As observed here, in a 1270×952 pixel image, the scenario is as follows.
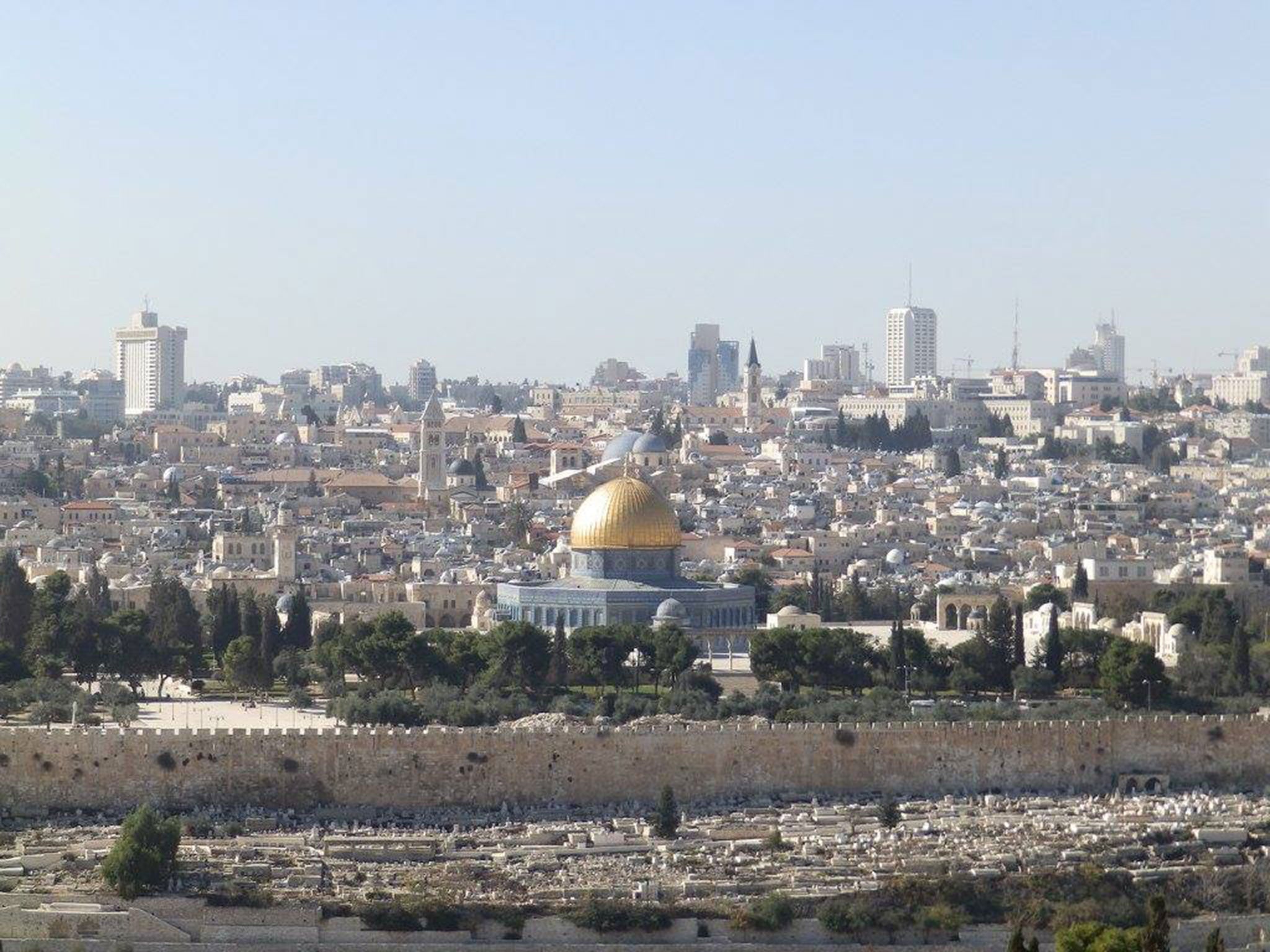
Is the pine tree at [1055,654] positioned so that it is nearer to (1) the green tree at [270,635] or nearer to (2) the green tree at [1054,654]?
(2) the green tree at [1054,654]

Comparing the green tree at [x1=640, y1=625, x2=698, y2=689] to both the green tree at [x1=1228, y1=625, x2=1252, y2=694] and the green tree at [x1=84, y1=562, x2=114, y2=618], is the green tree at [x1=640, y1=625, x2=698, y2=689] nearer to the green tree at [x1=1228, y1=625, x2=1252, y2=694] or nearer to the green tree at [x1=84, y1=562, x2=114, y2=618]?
the green tree at [x1=1228, y1=625, x2=1252, y2=694]

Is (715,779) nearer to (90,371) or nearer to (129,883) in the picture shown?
(129,883)

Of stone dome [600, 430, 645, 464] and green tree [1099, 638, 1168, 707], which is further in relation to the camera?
stone dome [600, 430, 645, 464]

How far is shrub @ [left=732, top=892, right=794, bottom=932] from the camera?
105 feet

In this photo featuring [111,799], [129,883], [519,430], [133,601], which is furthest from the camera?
[519,430]

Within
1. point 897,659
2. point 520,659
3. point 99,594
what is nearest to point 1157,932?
point 897,659

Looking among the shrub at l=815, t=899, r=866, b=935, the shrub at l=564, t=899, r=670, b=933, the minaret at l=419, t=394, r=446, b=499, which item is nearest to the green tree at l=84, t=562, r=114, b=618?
the shrub at l=564, t=899, r=670, b=933

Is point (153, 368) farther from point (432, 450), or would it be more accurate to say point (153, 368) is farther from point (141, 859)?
point (141, 859)

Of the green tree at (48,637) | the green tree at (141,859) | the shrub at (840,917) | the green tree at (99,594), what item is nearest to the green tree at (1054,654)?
the green tree at (48,637)

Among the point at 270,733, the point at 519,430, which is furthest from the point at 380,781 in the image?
the point at 519,430

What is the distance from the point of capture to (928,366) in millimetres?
171875

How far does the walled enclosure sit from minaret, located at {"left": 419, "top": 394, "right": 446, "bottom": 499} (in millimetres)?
49757

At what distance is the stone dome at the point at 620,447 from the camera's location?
9188 cm

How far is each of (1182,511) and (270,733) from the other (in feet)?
161
